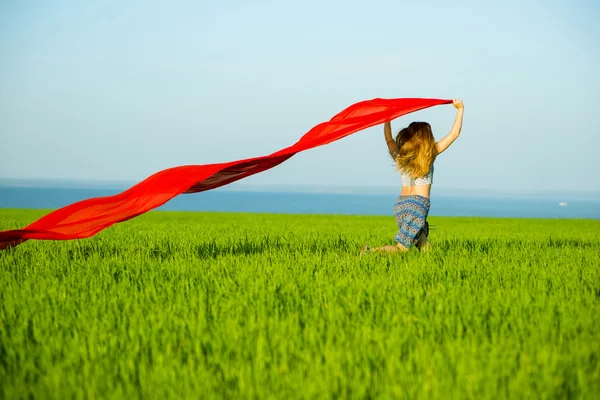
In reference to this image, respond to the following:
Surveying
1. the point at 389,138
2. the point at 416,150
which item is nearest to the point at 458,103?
the point at 416,150

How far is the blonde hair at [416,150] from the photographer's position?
683cm

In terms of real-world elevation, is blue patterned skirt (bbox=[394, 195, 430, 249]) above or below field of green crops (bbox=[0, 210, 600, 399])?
above

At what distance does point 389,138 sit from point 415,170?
1.94ft

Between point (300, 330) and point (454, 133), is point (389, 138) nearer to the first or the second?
point (454, 133)

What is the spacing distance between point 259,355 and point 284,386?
0.40 m

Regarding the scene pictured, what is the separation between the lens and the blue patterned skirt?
273 inches

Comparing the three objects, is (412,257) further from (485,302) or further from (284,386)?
(284,386)

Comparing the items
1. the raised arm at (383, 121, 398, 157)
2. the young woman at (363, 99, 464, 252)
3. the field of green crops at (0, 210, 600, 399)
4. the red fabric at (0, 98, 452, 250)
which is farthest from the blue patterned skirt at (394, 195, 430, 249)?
the red fabric at (0, 98, 452, 250)

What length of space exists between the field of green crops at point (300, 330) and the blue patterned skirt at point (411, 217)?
0.77 meters

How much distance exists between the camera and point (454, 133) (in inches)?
269

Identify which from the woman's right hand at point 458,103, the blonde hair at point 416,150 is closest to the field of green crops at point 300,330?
the blonde hair at point 416,150

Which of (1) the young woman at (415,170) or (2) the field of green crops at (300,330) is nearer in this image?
(2) the field of green crops at (300,330)

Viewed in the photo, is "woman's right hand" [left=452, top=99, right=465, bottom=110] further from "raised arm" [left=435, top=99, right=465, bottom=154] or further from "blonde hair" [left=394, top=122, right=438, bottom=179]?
"blonde hair" [left=394, top=122, right=438, bottom=179]

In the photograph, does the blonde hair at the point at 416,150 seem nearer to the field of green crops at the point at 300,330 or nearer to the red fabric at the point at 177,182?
the red fabric at the point at 177,182
